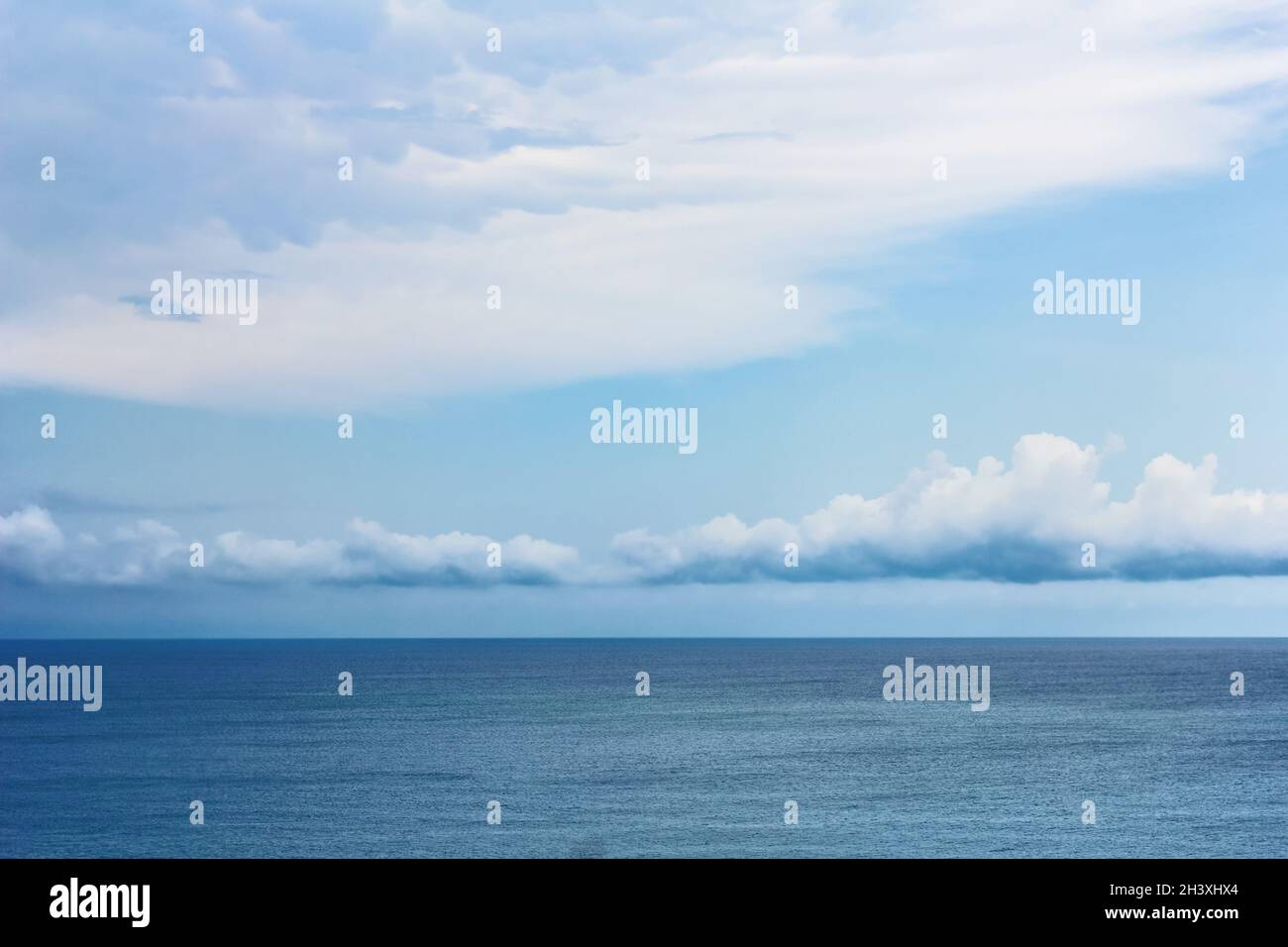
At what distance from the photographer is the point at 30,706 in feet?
431

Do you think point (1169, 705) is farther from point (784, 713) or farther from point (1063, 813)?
point (1063, 813)

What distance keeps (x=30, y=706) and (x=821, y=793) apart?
96.1m

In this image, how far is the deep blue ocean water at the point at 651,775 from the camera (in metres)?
65.2

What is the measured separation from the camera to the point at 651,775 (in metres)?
83.1

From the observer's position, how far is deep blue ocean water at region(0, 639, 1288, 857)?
6519 cm
